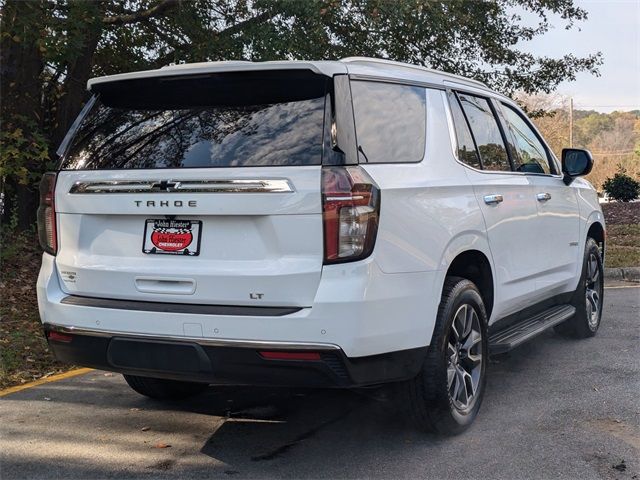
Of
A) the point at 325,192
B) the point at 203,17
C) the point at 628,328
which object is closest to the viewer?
the point at 325,192

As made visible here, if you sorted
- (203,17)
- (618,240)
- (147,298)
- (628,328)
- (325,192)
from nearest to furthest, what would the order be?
(325,192) → (147,298) → (628,328) → (203,17) → (618,240)

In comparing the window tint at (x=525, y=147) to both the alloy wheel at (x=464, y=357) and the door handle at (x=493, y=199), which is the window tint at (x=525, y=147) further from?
the alloy wheel at (x=464, y=357)

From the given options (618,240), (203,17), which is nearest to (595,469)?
(203,17)

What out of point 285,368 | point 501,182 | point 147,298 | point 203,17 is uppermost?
point 203,17

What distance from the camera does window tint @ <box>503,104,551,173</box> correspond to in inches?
204

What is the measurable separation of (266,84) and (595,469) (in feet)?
8.13

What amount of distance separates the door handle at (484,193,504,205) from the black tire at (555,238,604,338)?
1.98 meters

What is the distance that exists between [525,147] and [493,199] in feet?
3.97

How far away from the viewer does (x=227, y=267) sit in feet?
10.7

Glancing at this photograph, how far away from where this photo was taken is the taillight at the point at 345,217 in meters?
3.14

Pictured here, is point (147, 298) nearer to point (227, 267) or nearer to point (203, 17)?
point (227, 267)

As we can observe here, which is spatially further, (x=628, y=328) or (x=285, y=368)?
(x=628, y=328)

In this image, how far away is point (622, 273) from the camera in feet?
32.7

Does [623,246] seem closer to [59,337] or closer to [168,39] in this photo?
[168,39]
